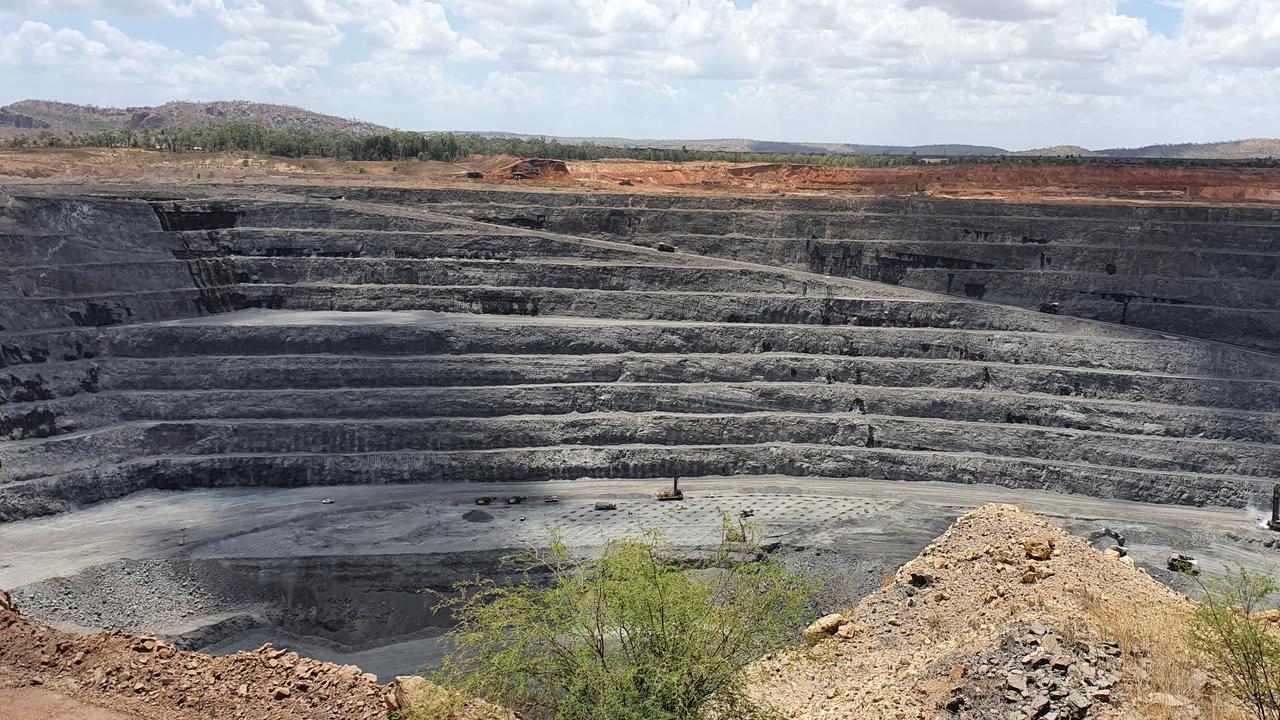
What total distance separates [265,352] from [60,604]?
1625 centimetres

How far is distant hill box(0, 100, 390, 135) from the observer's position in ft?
449

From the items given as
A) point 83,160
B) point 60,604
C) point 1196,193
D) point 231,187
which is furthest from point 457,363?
point 1196,193

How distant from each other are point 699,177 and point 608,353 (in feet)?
105

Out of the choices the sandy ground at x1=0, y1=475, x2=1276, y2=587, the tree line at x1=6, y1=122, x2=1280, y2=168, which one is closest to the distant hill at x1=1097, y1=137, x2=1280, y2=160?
the tree line at x1=6, y1=122, x2=1280, y2=168

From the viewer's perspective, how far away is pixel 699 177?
71000 mm

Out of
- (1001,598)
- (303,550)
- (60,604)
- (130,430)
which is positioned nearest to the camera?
(1001,598)

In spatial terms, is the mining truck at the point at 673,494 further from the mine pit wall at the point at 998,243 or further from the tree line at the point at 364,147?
the tree line at the point at 364,147

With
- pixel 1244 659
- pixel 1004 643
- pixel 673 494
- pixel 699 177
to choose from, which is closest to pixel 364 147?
pixel 699 177

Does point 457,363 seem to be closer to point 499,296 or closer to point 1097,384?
point 499,296

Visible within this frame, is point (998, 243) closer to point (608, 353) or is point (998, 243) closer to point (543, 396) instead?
point (608, 353)

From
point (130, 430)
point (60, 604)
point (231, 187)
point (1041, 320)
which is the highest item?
point (231, 187)

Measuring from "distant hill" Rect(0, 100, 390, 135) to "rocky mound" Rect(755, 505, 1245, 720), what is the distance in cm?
12819

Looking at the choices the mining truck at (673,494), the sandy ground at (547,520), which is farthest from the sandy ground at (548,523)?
the mining truck at (673,494)

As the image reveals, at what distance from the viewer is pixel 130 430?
118ft
